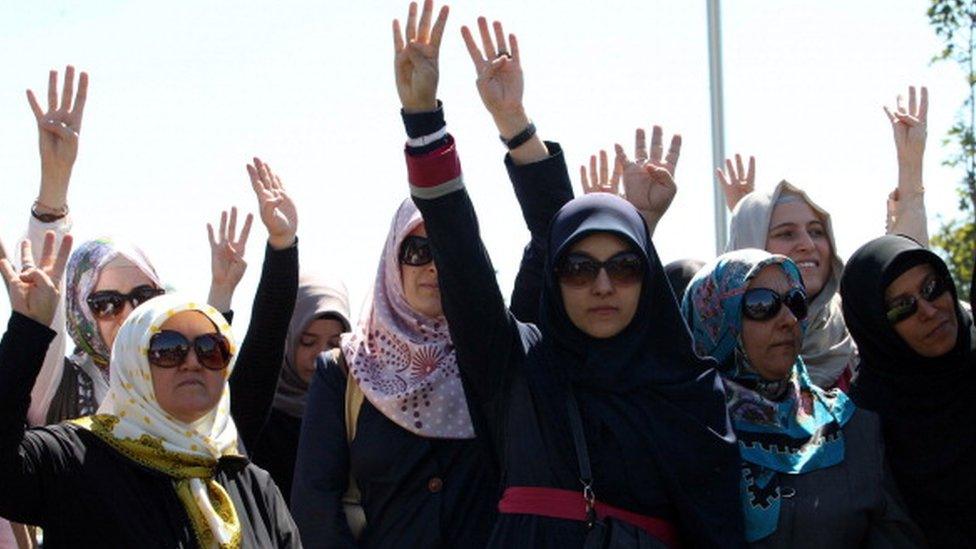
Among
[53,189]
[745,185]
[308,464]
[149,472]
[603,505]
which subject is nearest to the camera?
[603,505]

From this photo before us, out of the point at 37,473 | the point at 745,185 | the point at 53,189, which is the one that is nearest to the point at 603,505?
the point at 37,473

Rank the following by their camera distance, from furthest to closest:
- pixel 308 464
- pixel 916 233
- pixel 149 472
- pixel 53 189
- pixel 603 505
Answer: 1. pixel 916 233
2. pixel 53 189
3. pixel 308 464
4. pixel 149 472
5. pixel 603 505

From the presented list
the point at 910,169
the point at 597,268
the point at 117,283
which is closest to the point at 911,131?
the point at 910,169

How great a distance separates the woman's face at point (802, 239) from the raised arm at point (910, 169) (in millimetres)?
293

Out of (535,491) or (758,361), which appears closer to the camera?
(535,491)

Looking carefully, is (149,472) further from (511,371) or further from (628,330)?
(628,330)

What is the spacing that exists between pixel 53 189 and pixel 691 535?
250 cm

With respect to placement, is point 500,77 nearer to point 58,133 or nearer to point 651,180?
point 651,180

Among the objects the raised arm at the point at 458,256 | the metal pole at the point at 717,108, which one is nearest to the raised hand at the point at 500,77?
the raised arm at the point at 458,256

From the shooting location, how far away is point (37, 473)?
15.7 ft

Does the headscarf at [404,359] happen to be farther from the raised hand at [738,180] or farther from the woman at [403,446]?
the raised hand at [738,180]

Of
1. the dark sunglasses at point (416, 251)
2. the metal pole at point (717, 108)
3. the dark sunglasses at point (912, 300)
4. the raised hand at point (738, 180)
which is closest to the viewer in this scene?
the dark sunglasses at point (912, 300)

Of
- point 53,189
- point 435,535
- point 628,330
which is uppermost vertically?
point 53,189

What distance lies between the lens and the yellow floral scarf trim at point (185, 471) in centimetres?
507
